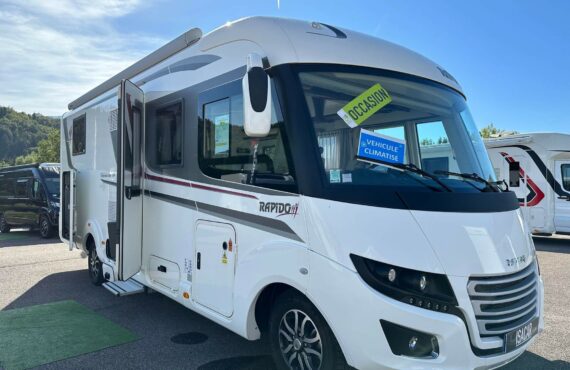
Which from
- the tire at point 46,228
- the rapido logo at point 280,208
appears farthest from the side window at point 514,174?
the tire at point 46,228

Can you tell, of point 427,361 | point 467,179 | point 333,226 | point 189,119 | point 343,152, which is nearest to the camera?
point 427,361

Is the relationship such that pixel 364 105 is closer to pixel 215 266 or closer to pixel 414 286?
pixel 414 286

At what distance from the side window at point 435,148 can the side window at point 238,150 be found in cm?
108

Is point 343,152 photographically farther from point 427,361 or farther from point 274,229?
point 427,361

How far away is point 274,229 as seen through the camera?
135 inches

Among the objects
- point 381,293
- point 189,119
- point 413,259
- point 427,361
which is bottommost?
point 427,361

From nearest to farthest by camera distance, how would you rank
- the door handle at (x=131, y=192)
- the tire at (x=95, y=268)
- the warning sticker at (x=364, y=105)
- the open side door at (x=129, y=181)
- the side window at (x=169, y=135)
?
the warning sticker at (x=364, y=105), the side window at (x=169, y=135), the open side door at (x=129, y=181), the door handle at (x=131, y=192), the tire at (x=95, y=268)

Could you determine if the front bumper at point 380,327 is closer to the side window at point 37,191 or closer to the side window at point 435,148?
the side window at point 435,148

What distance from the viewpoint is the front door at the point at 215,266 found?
389 cm

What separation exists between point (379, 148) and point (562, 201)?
1052 centimetres

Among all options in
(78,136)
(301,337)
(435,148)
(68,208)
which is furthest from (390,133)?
(68,208)

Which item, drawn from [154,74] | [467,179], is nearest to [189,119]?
[154,74]

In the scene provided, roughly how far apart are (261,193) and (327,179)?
0.63m

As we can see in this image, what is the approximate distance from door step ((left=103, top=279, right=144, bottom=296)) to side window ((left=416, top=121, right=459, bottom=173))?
3.56 meters
